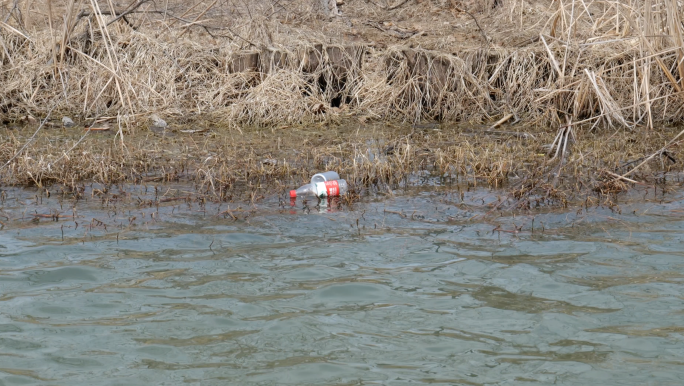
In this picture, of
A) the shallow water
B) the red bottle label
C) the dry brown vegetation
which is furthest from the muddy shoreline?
the shallow water

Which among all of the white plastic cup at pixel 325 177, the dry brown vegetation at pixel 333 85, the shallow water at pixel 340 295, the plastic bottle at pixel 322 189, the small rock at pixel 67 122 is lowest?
the shallow water at pixel 340 295

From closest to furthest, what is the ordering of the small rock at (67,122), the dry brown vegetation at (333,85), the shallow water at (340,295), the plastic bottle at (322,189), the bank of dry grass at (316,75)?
1. the shallow water at (340,295)
2. the plastic bottle at (322,189)
3. the dry brown vegetation at (333,85)
4. the bank of dry grass at (316,75)
5. the small rock at (67,122)

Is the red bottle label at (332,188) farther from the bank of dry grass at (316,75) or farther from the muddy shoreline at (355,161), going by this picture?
the bank of dry grass at (316,75)

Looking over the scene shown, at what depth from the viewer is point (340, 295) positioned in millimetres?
5145

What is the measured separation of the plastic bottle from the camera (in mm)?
7438

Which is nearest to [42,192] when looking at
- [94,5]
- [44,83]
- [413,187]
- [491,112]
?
[94,5]

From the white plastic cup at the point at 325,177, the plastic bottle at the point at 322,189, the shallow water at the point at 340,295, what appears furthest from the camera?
the white plastic cup at the point at 325,177

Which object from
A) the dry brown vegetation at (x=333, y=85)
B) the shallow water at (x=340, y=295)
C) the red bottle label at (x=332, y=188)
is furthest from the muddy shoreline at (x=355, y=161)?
the shallow water at (x=340, y=295)

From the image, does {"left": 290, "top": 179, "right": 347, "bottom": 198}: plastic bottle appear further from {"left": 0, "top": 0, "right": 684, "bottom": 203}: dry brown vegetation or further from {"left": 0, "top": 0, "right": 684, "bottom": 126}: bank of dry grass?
{"left": 0, "top": 0, "right": 684, "bottom": 126}: bank of dry grass

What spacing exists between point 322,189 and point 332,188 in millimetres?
105

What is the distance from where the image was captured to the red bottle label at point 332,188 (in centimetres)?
746

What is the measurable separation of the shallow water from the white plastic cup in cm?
52

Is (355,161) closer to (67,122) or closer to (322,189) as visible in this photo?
(322,189)

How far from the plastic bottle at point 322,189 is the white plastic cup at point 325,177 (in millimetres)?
89
